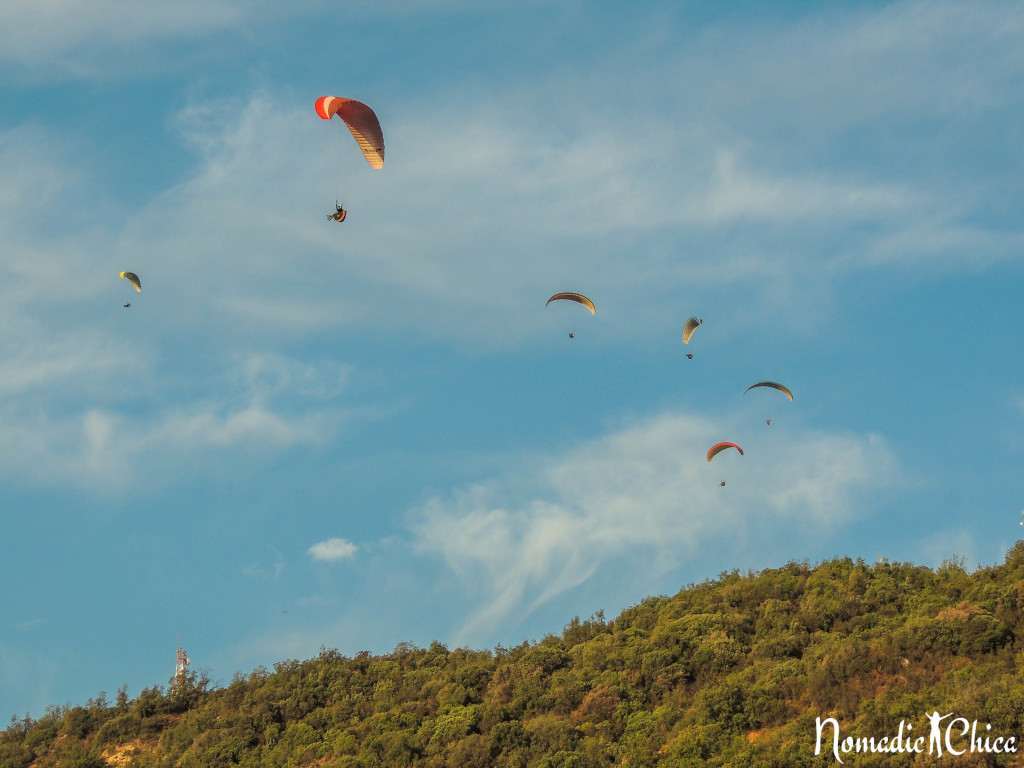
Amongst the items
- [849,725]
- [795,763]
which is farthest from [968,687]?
[795,763]

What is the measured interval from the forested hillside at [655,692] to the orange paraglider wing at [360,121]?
90.3 ft

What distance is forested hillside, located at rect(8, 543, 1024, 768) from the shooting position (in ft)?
141

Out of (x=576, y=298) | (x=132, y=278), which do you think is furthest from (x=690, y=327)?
(x=132, y=278)

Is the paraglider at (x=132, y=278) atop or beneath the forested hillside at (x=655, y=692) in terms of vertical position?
atop

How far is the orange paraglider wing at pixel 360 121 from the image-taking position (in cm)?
4669

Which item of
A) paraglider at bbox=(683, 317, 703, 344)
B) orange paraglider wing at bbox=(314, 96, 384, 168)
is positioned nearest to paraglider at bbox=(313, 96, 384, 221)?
orange paraglider wing at bbox=(314, 96, 384, 168)

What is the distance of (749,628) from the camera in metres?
56.7

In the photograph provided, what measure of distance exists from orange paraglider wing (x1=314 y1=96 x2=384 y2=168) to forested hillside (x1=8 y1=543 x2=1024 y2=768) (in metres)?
27.5

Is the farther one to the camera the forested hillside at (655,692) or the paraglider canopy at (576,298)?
the paraglider canopy at (576,298)

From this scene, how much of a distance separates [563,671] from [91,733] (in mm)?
28360

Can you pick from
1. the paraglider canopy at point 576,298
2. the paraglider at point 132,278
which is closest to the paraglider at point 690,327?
the paraglider canopy at point 576,298

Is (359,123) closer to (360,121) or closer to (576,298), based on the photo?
(360,121)

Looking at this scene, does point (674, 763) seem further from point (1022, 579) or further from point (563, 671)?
point (1022, 579)

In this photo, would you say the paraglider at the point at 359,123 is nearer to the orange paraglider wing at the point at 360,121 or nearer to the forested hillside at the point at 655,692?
the orange paraglider wing at the point at 360,121
